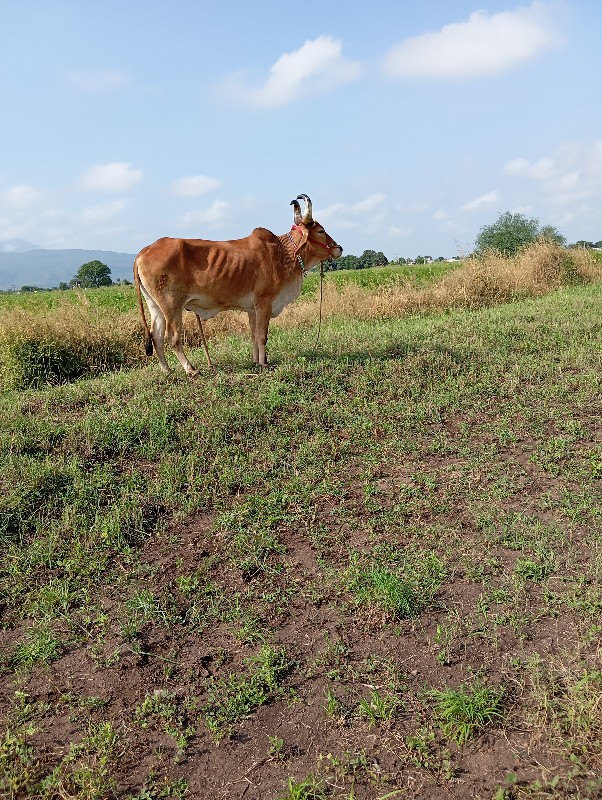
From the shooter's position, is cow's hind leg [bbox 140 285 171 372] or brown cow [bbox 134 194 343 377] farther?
cow's hind leg [bbox 140 285 171 372]

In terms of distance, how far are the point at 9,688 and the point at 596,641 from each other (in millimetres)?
3150

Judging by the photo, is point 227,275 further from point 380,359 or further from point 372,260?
point 372,260

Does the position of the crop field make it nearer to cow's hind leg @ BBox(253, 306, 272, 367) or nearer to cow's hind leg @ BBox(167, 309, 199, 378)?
cow's hind leg @ BBox(253, 306, 272, 367)

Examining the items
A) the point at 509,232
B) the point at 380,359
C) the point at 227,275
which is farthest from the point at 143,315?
the point at 509,232

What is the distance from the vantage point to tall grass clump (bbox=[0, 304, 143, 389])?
29.9ft

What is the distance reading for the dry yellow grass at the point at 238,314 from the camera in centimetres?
930

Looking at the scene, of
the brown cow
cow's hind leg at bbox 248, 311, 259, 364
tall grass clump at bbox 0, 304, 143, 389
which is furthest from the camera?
tall grass clump at bbox 0, 304, 143, 389

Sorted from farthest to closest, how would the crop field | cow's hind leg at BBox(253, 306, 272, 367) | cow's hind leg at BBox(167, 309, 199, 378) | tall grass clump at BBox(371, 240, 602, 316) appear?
tall grass clump at BBox(371, 240, 602, 316), cow's hind leg at BBox(253, 306, 272, 367), cow's hind leg at BBox(167, 309, 199, 378), the crop field

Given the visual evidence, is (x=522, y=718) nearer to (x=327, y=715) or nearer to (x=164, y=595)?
(x=327, y=715)

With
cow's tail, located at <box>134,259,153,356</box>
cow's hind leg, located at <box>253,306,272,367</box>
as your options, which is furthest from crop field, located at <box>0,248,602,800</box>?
cow's tail, located at <box>134,259,153,356</box>

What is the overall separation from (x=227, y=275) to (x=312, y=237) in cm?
112

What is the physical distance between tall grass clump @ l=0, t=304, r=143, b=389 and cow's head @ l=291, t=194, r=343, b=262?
3.70 m

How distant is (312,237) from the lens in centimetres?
757

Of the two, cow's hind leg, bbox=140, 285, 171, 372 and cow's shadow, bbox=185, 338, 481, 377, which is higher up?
cow's hind leg, bbox=140, 285, 171, 372
